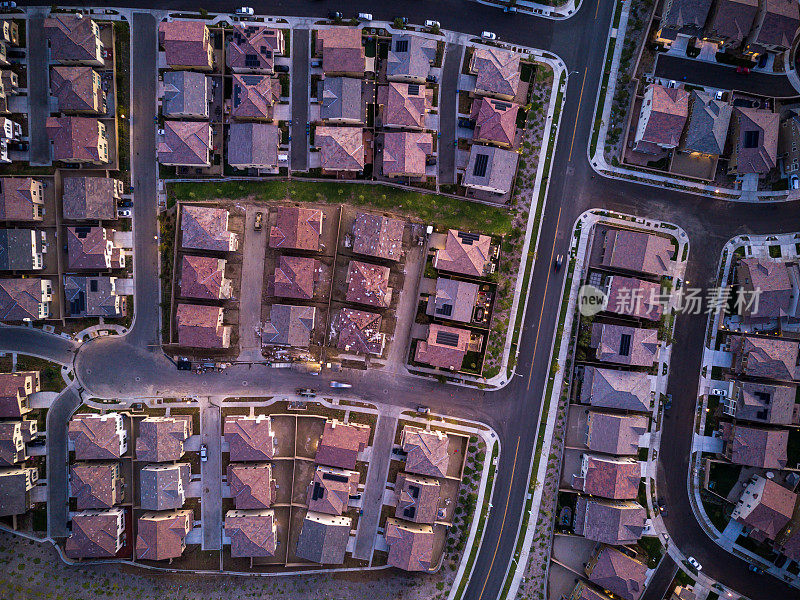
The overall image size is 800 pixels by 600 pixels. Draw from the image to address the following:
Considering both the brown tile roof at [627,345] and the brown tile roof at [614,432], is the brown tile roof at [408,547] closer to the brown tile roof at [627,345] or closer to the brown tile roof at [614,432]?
the brown tile roof at [614,432]

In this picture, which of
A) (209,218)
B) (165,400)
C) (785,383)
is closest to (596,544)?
(785,383)

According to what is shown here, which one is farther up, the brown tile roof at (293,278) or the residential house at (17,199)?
the residential house at (17,199)

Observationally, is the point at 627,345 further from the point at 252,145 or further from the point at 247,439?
the point at 252,145

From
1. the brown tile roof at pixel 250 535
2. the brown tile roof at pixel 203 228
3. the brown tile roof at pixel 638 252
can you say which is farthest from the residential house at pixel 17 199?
the brown tile roof at pixel 638 252

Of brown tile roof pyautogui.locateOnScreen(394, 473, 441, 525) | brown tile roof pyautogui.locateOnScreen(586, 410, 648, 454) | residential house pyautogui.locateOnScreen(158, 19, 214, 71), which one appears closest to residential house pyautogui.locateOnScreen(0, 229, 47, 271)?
residential house pyautogui.locateOnScreen(158, 19, 214, 71)

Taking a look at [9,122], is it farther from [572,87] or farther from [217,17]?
[572,87]

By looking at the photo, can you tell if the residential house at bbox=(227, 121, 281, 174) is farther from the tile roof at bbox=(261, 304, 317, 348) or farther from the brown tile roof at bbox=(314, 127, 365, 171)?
the tile roof at bbox=(261, 304, 317, 348)
